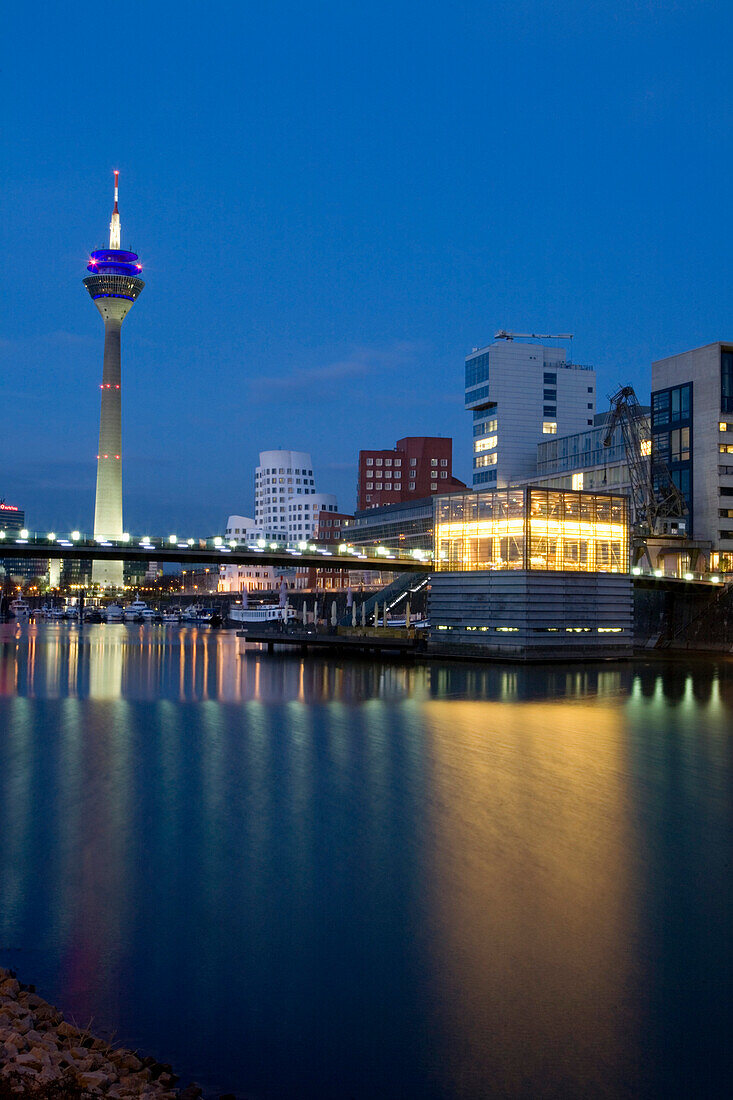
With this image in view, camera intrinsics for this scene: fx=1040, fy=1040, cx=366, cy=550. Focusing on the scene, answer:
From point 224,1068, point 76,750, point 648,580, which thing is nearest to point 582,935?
point 224,1068

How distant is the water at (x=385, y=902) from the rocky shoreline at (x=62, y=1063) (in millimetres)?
612

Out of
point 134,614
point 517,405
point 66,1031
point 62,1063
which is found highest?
point 517,405

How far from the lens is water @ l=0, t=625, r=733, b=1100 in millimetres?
11438

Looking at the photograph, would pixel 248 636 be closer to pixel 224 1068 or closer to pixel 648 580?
pixel 648 580

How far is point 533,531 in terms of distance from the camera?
226ft

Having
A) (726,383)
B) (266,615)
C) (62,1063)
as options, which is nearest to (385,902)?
(62,1063)

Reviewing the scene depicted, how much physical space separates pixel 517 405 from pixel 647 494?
51.9 metres

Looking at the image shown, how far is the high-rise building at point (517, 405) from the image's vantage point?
145875mm

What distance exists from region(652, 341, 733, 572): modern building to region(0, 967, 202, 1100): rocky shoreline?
87.3m

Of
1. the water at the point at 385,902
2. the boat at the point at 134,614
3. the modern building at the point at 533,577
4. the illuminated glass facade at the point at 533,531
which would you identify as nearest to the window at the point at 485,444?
the boat at the point at 134,614

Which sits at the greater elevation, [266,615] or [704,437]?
[704,437]

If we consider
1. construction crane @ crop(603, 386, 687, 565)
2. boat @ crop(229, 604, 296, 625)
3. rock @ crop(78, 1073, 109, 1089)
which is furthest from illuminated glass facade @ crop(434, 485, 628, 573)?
boat @ crop(229, 604, 296, 625)

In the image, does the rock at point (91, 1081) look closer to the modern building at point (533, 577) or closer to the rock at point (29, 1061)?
the rock at point (29, 1061)

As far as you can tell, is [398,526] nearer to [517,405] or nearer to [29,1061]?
[517,405]
